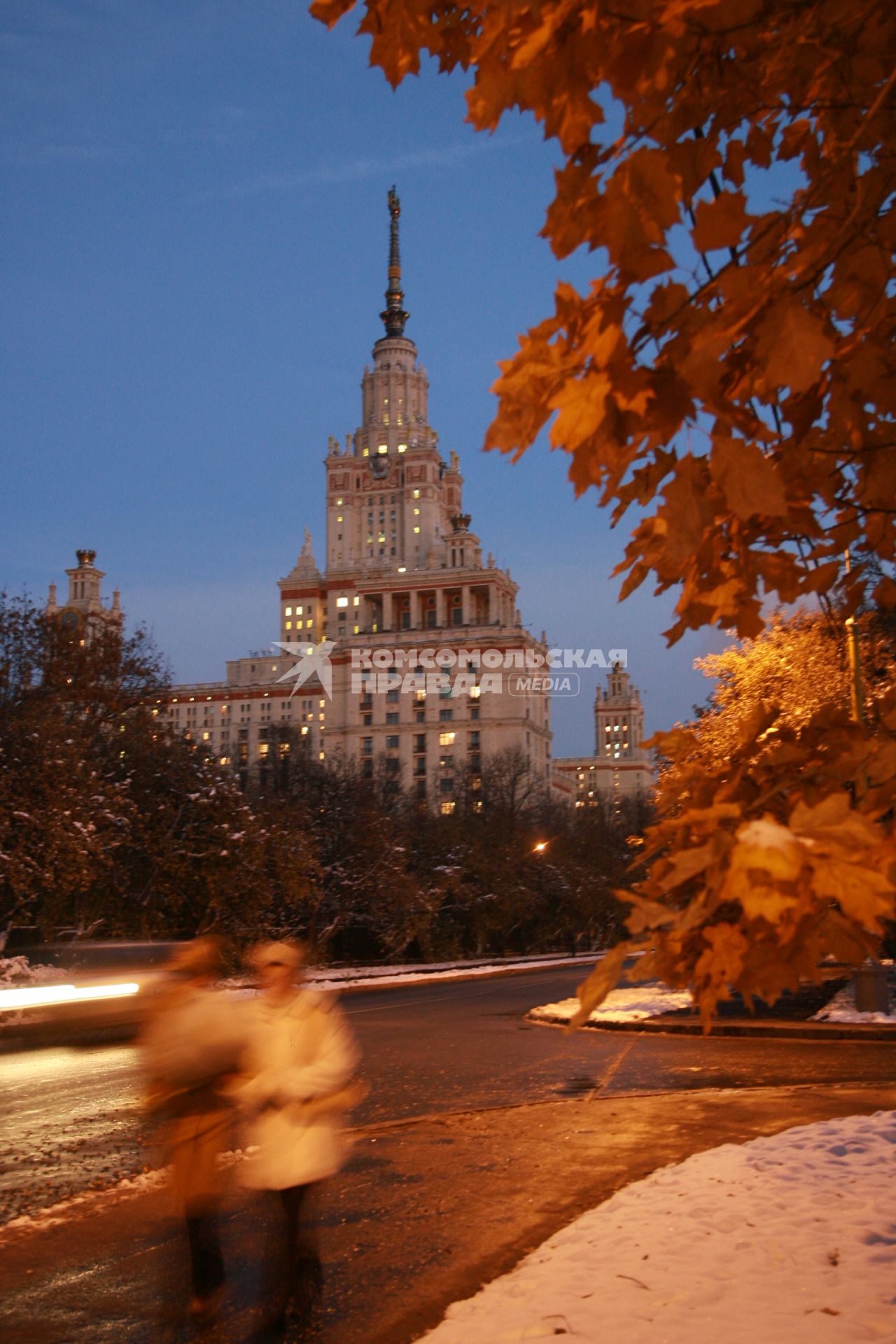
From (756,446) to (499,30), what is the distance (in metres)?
1.17

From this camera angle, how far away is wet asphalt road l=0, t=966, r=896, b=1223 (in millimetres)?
9430

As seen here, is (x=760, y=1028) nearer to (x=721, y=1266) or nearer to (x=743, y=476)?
(x=721, y=1266)

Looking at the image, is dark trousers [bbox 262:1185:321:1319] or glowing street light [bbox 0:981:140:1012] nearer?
dark trousers [bbox 262:1185:321:1319]

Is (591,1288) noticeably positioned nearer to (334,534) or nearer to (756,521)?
(756,521)

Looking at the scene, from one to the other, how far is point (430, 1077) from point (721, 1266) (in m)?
8.39

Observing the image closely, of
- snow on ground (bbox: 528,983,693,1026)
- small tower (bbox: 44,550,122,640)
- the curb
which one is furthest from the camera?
small tower (bbox: 44,550,122,640)

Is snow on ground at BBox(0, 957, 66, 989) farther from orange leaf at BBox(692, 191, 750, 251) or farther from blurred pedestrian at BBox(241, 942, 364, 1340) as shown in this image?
orange leaf at BBox(692, 191, 750, 251)

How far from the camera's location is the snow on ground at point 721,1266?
4.91 metres

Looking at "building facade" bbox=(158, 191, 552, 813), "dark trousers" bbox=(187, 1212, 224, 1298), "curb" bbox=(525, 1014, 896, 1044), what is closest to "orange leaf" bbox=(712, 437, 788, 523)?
"dark trousers" bbox=(187, 1212, 224, 1298)

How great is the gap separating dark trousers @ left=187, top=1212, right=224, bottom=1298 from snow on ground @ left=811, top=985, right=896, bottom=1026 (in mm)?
13297

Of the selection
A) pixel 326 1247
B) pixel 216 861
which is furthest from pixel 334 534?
pixel 326 1247

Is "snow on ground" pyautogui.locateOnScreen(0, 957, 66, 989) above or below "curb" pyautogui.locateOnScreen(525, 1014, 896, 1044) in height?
above

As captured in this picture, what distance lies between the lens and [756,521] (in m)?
3.31

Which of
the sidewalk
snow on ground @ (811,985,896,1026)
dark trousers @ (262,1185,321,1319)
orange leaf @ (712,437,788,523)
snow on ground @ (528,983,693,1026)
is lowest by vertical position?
snow on ground @ (528,983,693,1026)
